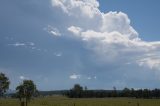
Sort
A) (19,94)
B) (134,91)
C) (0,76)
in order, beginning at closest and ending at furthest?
(0,76) < (19,94) < (134,91)

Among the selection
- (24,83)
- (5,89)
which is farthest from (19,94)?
(5,89)

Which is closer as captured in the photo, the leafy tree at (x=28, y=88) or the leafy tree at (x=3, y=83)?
the leafy tree at (x=3, y=83)

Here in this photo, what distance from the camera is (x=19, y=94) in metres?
94.2

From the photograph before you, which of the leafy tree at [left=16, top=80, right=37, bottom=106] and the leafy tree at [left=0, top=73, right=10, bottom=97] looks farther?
the leafy tree at [left=16, top=80, right=37, bottom=106]

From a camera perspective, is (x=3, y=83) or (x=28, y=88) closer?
(x=3, y=83)

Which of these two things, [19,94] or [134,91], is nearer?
[19,94]

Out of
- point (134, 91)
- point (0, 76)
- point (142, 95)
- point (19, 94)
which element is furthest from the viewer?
point (134, 91)

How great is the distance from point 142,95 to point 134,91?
1281 centimetres

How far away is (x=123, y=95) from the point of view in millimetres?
184750

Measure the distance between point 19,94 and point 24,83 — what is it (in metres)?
4.06

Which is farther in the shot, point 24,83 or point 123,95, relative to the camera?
point 123,95

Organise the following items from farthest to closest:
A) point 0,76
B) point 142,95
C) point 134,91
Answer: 1. point 134,91
2. point 142,95
3. point 0,76

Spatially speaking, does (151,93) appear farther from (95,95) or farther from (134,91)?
(95,95)

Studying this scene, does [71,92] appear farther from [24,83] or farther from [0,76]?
[0,76]
